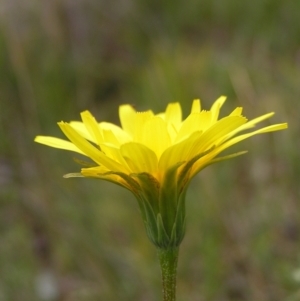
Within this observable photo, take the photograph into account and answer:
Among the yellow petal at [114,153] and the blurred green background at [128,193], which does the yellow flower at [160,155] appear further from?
the blurred green background at [128,193]

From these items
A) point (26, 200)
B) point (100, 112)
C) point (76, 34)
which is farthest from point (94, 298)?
point (76, 34)

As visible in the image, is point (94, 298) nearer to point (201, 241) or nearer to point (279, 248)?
point (201, 241)

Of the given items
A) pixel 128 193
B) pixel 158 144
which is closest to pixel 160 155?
pixel 158 144

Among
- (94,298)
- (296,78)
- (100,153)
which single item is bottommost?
(94,298)

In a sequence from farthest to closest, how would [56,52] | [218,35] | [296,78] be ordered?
[218,35] → [56,52] → [296,78]

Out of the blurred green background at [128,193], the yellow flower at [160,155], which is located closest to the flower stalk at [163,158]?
the yellow flower at [160,155]

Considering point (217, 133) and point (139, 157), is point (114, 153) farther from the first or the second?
point (217, 133)

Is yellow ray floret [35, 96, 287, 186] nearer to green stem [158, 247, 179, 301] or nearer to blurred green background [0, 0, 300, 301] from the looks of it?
green stem [158, 247, 179, 301]
